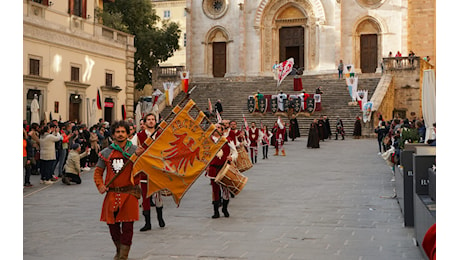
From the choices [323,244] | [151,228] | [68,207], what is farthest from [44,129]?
[323,244]

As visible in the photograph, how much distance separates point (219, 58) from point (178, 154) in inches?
1539

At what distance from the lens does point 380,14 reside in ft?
141

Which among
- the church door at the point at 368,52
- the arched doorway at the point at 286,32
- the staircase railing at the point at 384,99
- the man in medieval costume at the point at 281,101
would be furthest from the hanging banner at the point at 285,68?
the church door at the point at 368,52

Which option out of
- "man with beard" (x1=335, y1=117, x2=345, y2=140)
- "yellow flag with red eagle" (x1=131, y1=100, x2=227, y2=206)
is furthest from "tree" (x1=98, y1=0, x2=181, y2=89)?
"yellow flag with red eagle" (x1=131, y1=100, x2=227, y2=206)

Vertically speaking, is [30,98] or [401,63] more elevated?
[401,63]

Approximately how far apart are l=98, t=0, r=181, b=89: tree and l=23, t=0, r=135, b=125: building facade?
34.8 feet

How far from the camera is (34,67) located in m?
26.7

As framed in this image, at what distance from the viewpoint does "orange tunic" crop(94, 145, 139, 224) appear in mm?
7395

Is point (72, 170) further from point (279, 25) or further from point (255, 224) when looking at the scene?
point (279, 25)

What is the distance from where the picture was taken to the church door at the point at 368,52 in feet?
144

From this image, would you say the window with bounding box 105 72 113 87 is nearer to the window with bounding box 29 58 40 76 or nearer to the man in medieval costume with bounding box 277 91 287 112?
the window with bounding box 29 58 40 76

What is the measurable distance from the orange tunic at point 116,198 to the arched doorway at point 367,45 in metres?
38.2

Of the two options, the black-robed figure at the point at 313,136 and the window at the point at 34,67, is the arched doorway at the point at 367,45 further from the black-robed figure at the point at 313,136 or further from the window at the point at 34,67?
the window at the point at 34,67

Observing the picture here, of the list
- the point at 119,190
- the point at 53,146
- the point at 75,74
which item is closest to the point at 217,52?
the point at 75,74
